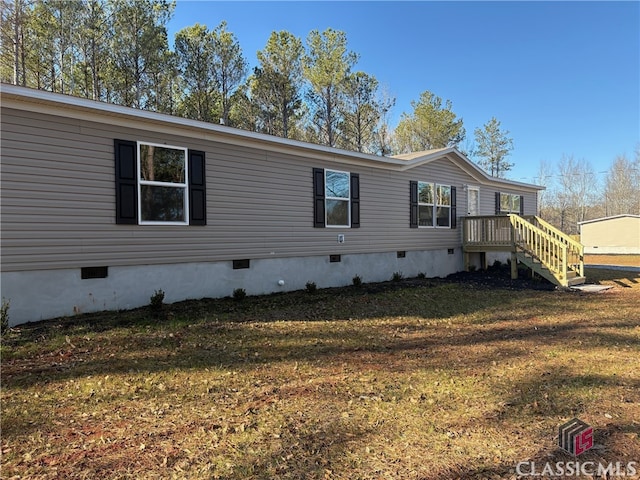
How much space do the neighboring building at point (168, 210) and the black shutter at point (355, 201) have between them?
3 cm

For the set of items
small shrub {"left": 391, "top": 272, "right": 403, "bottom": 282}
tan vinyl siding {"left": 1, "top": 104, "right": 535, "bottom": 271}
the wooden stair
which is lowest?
small shrub {"left": 391, "top": 272, "right": 403, "bottom": 282}

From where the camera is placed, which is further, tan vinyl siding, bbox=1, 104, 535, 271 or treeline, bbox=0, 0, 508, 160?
treeline, bbox=0, 0, 508, 160

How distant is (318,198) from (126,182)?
4.28 meters

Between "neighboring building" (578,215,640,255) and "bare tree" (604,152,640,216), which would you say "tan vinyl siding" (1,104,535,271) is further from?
"bare tree" (604,152,640,216)

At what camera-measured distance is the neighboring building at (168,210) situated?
5.50m

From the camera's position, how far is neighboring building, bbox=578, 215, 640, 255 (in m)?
25.0

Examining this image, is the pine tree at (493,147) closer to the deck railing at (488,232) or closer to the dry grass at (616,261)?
the dry grass at (616,261)

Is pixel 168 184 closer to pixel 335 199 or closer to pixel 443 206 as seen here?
pixel 335 199

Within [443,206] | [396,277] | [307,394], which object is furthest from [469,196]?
[307,394]

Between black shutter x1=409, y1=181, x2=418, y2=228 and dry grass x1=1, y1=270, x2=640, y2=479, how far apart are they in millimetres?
5706

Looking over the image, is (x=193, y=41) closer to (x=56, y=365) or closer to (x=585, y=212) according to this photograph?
(x=56, y=365)

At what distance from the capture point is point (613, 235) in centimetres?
2612

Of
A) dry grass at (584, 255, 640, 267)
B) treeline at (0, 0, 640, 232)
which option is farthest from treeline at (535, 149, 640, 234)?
dry grass at (584, 255, 640, 267)

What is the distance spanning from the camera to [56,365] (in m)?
3.80
